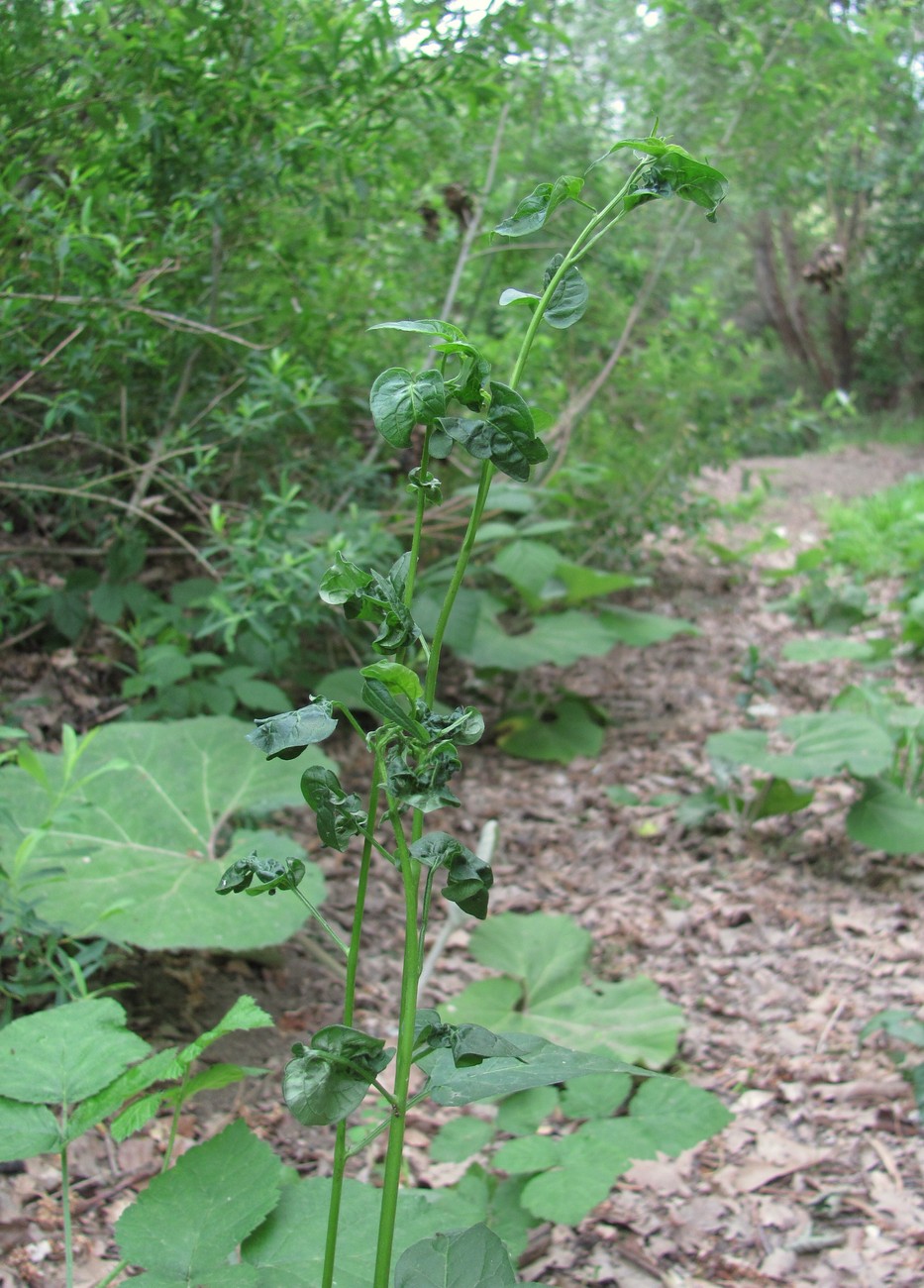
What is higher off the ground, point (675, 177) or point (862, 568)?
point (675, 177)

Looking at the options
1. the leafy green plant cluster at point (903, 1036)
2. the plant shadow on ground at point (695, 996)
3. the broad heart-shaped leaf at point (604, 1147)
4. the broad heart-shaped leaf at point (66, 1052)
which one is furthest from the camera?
the leafy green plant cluster at point (903, 1036)

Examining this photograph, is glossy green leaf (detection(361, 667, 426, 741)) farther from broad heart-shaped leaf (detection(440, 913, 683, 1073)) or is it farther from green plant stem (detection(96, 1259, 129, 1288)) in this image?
broad heart-shaped leaf (detection(440, 913, 683, 1073))

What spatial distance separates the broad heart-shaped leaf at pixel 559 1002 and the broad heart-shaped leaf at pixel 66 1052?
0.85 metres

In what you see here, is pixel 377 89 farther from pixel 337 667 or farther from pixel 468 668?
pixel 468 668

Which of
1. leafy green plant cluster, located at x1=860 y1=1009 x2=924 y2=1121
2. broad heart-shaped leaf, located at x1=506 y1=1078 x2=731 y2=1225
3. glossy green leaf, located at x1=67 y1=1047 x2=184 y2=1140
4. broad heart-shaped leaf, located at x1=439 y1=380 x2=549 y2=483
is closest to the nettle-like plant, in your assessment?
broad heart-shaped leaf, located at x1=439 y1=380 x2=549 y2=483

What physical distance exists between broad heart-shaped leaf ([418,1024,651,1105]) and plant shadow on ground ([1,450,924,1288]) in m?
0.74

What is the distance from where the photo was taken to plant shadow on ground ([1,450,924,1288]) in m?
1.49

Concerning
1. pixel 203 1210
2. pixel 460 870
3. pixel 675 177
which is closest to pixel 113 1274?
pixel 203 1210

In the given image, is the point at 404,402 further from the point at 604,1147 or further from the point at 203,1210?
the point at 604,1147

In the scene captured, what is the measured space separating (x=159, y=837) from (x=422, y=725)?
128 cm

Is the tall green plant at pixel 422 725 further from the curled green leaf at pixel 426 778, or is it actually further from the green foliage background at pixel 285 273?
the green foliage background at pixel 285 273

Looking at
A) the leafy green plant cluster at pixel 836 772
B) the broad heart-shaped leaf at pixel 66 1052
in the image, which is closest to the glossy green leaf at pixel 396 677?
the broad heart-shaped leaf at pixel 66 1052

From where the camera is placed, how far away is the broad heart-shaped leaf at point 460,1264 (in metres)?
0.82

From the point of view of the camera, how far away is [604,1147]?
1.40 m
